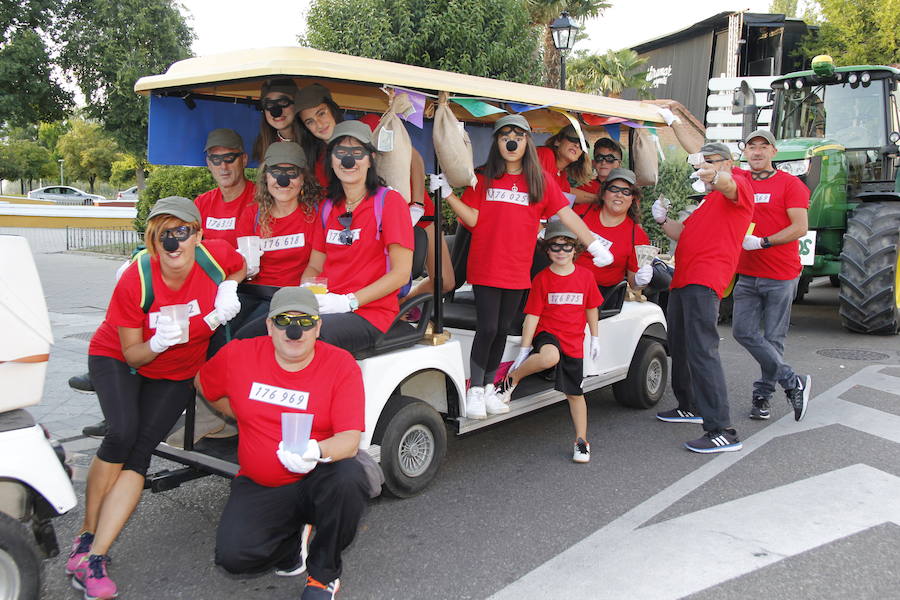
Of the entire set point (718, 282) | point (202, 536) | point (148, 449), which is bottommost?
point (202, 536)

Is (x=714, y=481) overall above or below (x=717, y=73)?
below

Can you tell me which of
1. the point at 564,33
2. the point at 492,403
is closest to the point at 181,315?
the point at 492,403

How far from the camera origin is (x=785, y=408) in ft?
19.6

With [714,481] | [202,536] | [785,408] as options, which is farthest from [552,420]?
[202,536]

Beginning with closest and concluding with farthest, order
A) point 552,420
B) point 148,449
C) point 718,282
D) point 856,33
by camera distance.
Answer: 1. point 148,449
2. point 718,282
3. point 552,420
4. point 856,33

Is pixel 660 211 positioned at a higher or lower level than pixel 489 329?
higher

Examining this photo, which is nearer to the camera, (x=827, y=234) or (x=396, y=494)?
(x=396, y=494)

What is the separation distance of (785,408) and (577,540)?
10.3 ft

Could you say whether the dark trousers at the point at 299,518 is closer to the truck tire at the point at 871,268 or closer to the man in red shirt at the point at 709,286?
the man in red shirt at the point at 709,286

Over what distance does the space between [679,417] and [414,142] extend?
286 centimetres

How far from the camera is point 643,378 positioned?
A: 5863 mm

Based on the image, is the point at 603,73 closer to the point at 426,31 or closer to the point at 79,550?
the point at 426,31

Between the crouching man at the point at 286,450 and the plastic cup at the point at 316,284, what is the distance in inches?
21.5

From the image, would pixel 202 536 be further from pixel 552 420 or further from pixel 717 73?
pixel 717 73
